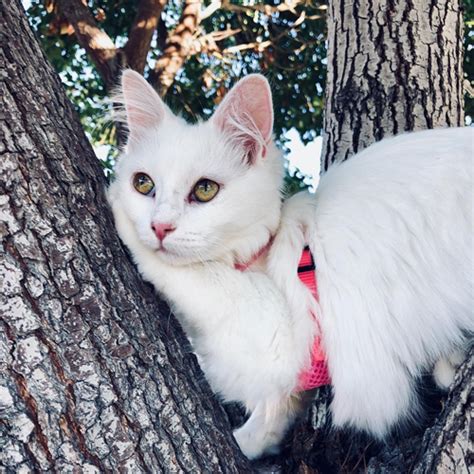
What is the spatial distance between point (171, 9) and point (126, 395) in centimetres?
426

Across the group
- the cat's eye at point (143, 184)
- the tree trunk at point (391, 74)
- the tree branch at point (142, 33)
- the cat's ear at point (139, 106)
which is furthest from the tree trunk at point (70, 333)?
the tree branch at point (142, 33)

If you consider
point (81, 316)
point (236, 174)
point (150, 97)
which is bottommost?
point (81, 316)

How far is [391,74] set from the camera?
7.73ft

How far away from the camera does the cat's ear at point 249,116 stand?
5.34 ft

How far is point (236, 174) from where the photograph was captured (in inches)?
66.9

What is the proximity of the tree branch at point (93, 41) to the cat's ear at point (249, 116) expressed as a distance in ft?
7.21

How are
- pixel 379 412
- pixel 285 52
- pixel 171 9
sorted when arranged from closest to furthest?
pixel 379 412
pixel 285 52
pixel 171 9

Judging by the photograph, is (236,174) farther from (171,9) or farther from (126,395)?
(171,9)

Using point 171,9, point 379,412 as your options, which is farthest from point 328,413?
point 171,9

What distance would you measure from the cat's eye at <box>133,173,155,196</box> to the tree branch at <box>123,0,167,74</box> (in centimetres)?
242

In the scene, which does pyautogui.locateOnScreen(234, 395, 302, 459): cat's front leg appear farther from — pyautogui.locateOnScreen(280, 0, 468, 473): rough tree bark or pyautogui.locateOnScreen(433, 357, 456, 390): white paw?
pyautogui.locateOnScreen(280, 0, 468, 473): rough tree bark

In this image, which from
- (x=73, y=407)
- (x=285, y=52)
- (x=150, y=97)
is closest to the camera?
(x=73, y=407)

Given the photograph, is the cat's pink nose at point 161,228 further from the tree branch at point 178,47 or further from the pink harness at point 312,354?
the tree branch at point 178,47

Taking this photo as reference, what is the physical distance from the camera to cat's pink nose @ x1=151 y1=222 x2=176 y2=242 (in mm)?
1562
